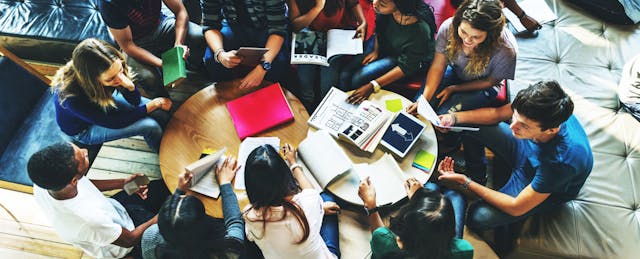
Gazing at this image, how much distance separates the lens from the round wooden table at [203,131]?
226cm

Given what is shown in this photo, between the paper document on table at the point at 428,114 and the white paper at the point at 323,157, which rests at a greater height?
the paper document on table at the point at 428,114

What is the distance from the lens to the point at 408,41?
2.54 metres

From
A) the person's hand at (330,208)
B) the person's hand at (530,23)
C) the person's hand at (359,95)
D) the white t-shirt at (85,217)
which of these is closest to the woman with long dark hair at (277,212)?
the person's hand at (330,208)

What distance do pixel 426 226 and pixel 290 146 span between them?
0.90 metres

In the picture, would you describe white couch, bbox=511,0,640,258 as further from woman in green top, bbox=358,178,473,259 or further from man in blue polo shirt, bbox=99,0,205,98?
man in blue polo shirt, bbox=99,0,205,98

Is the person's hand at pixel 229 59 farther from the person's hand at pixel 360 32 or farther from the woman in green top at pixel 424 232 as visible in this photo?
the woman in green top at pixel 424 232

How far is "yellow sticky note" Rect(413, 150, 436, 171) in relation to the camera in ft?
7.25

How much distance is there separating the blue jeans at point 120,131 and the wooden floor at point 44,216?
1.16 ft

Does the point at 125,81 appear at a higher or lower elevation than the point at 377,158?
higher

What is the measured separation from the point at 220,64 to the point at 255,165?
129cm

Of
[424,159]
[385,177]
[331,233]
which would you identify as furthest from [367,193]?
[424,159]

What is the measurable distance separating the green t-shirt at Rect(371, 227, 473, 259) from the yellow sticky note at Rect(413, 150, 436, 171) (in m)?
0.49

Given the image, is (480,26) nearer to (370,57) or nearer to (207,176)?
(370,57)

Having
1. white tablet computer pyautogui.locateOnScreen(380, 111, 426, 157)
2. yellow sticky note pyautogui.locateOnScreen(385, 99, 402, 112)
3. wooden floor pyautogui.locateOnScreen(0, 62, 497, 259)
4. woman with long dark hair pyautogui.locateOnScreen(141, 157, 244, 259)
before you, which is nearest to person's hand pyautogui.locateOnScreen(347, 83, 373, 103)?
yellow sticky note pyautogui.locateOnScreen(385, 99, 402, 112)
